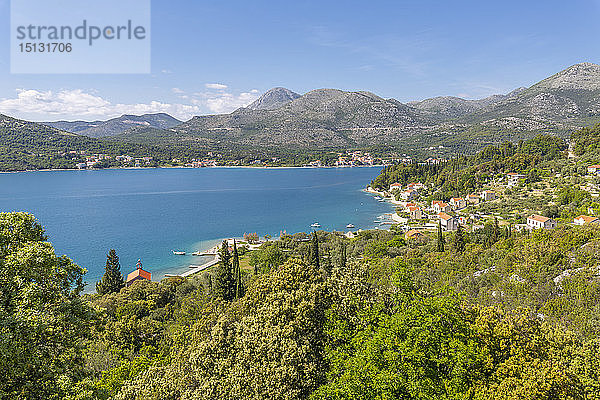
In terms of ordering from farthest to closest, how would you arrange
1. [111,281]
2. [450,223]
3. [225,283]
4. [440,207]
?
[440,207], [450,223], [111,281], [225,283]

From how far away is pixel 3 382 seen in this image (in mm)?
6719

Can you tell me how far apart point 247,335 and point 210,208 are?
258 ft

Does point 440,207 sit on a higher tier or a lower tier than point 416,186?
lower

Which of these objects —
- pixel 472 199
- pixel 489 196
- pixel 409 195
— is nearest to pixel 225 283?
pixel 489 196

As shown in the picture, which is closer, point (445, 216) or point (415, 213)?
point (445, 216)

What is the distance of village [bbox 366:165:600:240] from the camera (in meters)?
51.0

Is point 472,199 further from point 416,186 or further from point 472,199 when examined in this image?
point 416,186

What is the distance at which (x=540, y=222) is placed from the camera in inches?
1905

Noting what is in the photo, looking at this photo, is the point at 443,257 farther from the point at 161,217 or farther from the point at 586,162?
the point at 161,217

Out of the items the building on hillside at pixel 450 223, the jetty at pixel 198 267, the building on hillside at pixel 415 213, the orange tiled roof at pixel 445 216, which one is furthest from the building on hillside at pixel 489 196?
the jetty at pixel 198 267

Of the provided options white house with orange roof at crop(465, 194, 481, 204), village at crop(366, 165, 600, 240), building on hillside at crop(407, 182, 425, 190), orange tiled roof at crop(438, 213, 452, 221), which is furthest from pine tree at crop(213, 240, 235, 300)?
building on hillside at crop(407, 182, 425, 190)

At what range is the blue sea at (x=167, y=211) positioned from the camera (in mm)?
54719

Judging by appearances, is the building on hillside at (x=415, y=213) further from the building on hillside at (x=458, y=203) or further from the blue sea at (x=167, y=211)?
the blue sea at (x=167, y=211)

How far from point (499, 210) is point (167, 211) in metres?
68.6
